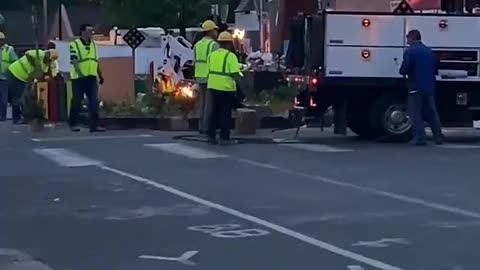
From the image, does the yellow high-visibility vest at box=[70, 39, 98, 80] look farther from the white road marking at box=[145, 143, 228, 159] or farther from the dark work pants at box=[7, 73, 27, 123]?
the white road marking at box=[145, 143, 228, 159]

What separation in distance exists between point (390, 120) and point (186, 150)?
3.25 meters

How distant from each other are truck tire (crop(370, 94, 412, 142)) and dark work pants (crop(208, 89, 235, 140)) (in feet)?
7.01

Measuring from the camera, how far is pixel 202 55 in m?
20.9

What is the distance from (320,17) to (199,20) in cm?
3776

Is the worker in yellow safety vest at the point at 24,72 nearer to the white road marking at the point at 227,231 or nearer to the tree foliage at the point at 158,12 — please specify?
the white road marking at the point at 227,231

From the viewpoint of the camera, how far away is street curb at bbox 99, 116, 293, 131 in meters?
23.2

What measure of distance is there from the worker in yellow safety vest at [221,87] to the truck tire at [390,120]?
2125 millimetres

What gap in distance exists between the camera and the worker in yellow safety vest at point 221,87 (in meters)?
19.7

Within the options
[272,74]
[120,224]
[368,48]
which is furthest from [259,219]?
[272,74]

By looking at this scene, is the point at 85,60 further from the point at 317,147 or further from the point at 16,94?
the point at 317,147

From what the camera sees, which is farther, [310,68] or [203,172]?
[310,68]

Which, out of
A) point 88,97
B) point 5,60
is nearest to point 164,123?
point 88,97

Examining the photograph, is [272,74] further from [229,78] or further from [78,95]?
[229,78]

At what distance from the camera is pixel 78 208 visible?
504 inches
